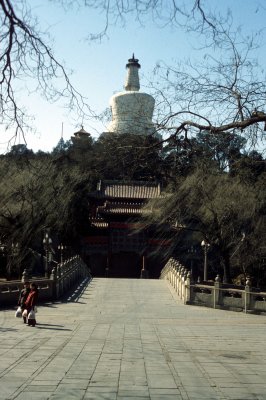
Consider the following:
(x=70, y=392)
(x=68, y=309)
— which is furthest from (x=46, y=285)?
(x=70, y=392)

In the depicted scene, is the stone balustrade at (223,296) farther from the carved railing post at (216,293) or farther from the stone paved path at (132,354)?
the stone paved path at (132,354)

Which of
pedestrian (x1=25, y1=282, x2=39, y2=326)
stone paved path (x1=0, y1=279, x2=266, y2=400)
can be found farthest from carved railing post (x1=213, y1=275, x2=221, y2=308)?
pedestrian (x1=25, y1=282, x2=39, y2=326)

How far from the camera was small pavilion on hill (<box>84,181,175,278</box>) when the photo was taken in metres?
40.0

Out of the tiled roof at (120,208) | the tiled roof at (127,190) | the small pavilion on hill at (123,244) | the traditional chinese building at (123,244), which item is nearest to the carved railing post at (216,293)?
the traditional chinese building at (123,244)

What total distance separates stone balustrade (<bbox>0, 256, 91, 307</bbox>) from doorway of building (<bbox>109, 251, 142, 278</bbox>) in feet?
44.8

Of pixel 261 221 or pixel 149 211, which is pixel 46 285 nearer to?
pixel 261 221

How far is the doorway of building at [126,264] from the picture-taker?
41125 millimetres

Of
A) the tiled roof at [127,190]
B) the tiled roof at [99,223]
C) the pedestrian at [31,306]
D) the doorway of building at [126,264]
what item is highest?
the tiled roof at [127,190]

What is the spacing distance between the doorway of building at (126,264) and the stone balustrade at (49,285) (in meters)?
13.7

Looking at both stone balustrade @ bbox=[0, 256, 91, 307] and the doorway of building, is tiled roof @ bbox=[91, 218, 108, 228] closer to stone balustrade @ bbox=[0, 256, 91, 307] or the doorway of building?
the doorway of building

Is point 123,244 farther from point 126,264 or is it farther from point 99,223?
point 99,223

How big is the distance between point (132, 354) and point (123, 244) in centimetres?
3105

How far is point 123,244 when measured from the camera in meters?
40.8

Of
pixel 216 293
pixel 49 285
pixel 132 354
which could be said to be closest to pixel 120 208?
pixel 49 285
